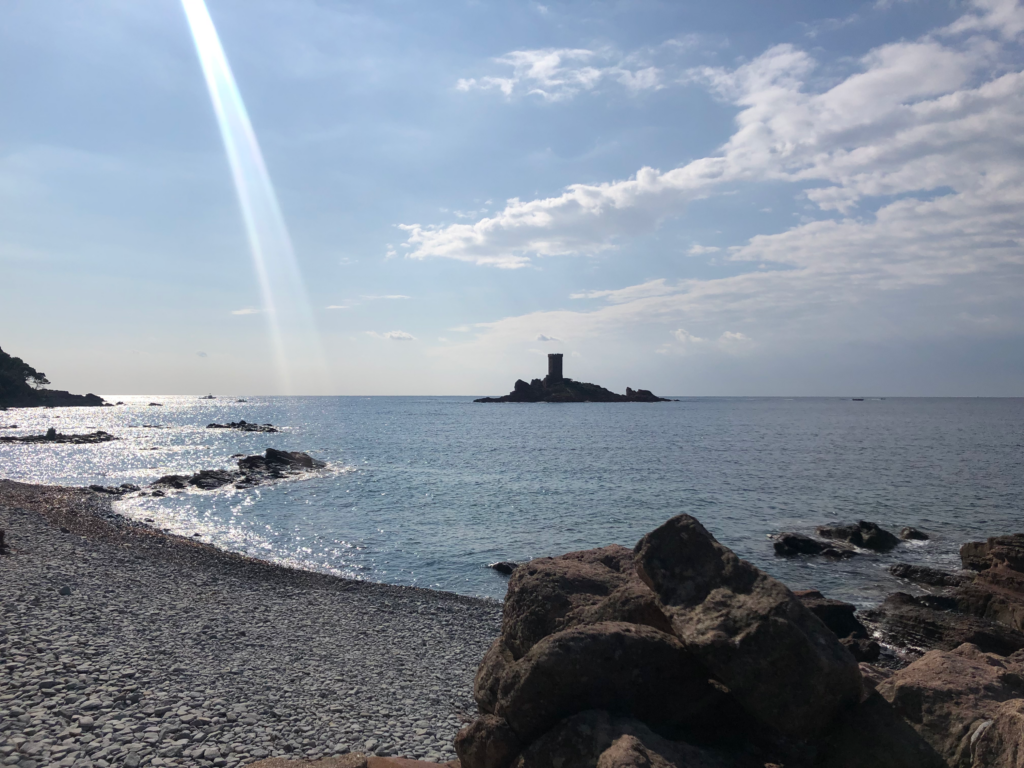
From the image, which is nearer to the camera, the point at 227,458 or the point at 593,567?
the point at 593,567

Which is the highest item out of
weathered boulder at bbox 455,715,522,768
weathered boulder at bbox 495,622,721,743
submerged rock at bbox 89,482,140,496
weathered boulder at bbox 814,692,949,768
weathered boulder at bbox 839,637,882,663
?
weathered boulder at bbox 495,622,721,743

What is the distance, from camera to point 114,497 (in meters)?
39.5

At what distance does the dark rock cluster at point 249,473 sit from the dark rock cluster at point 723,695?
4356 cm

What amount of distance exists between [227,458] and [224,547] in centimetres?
4252

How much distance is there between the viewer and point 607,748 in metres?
5.47

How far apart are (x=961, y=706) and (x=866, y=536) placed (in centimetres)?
2646

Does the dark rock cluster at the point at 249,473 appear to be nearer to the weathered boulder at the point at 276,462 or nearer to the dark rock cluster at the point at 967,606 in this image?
the weathered boulder at the point at 276,462

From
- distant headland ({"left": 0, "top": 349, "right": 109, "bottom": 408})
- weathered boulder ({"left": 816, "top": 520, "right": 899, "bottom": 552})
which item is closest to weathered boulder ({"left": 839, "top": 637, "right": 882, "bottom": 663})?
weathered boulder ({"left": 816, "top": 520, "right": 899, "bottom": 552})

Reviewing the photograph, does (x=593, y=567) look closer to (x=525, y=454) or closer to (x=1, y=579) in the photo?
(x=1, y=579)

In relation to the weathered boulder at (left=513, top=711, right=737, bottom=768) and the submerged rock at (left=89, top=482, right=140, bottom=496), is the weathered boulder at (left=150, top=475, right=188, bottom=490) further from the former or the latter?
the weathered boulder at (left=513, top=711, right=737, bottom=768)

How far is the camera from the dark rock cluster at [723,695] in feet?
18.5

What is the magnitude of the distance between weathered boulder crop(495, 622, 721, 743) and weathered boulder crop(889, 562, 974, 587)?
21712mm

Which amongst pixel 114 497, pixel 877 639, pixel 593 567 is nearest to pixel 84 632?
pixel 593 567

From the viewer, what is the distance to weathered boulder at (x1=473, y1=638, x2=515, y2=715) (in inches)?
285
